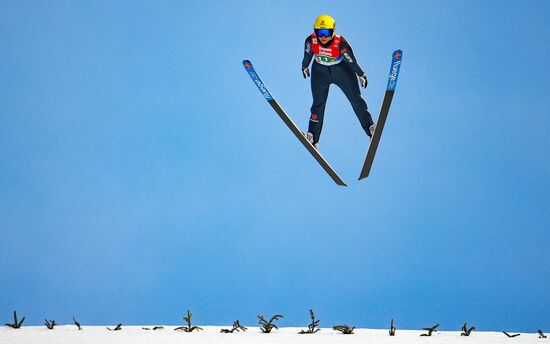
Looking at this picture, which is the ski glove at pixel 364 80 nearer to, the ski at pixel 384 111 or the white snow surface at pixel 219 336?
the ski at pixel 384 111

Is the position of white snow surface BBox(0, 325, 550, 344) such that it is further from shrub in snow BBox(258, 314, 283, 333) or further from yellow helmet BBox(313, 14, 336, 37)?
yellow helmet BBox(313, 14, 336, 37)

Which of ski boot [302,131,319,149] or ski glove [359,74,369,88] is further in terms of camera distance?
ski boot [302,131,319,149]

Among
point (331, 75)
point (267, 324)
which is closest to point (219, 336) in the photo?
point (267, 324)

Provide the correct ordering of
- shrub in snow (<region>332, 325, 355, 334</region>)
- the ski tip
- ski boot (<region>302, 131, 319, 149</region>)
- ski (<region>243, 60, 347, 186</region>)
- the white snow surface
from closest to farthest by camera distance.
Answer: the white snow surface < shrub in snow (<region>332, 325, 355, 334</region>) < the ski tip < ski (<region>243, 60, 347, 186</region>) < ski boot (<region>302, 131, 319, 149</region>)

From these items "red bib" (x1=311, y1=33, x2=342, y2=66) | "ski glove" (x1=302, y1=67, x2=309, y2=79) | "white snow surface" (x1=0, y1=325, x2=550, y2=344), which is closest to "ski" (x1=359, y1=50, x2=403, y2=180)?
"red bib" (x1=311, y1=33, x2=342, y2=66)

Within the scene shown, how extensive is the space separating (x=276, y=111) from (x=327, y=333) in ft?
15.2

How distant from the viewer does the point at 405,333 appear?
365 inches

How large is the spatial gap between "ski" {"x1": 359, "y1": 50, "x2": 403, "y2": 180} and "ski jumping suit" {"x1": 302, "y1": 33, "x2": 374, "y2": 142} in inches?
11.3

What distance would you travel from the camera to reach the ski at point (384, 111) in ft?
34.8

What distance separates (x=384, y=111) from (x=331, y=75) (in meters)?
1.12

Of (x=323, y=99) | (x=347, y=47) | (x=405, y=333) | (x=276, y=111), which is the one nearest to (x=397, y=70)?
(x=347, y=47)

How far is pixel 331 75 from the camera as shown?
37.9ft

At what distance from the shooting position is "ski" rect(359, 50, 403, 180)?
10609mm

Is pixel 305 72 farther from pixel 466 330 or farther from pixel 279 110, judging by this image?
pixel 466 330
